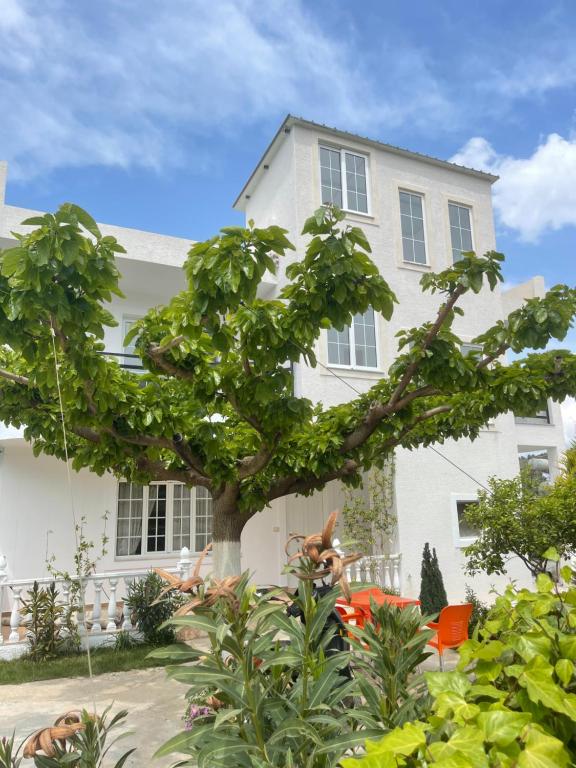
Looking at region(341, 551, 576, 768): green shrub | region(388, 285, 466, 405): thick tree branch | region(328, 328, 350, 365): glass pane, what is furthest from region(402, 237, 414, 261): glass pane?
region(341, 551, 576, 768): green shrub

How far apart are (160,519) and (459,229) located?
11.7m

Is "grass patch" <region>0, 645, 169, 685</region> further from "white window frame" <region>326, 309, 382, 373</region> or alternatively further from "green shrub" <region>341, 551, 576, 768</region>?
"green shrub" <region>341, 551, 576, 768</region>

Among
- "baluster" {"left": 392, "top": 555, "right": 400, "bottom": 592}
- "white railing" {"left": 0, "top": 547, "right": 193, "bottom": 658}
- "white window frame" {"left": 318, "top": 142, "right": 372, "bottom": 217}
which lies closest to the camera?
"white railing" {"left": 0, "top": 547, "right": 193, "bottom": 658}

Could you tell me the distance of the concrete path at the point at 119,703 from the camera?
18.7 ft

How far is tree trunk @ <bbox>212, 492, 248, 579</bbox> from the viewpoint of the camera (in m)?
7.27

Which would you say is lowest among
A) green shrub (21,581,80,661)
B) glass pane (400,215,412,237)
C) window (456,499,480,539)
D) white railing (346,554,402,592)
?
green shrub (21,581,80,661)

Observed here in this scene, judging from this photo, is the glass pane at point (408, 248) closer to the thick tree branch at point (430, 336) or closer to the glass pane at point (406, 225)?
the glass pane at point (406, 225)

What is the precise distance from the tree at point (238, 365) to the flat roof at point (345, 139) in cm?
934

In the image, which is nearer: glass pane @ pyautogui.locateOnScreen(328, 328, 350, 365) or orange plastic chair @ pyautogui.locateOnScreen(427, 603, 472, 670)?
orange plastic chair @ pyautogui.locateOnScreen(427, 603, 472, 670)

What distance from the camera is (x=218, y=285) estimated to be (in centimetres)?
416

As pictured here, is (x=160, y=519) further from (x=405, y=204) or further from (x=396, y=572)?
(x=405, y=204)

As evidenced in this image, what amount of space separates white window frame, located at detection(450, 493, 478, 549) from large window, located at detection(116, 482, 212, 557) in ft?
20.8

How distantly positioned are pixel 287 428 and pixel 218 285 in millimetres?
2484

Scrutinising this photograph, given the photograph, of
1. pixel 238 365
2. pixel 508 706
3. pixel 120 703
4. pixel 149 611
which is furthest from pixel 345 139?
pixel 508 706
